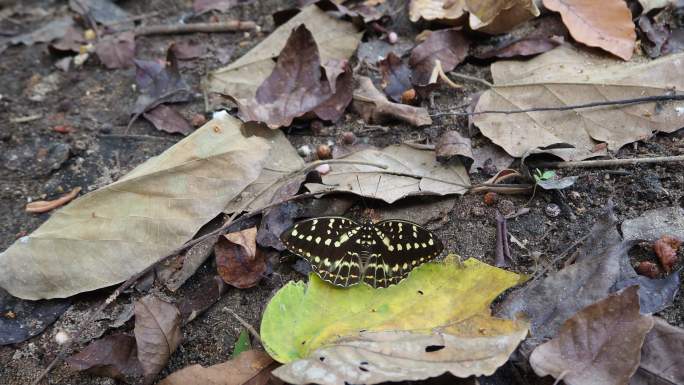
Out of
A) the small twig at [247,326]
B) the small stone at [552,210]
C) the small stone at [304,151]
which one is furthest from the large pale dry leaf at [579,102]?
the small twig at [247,326]

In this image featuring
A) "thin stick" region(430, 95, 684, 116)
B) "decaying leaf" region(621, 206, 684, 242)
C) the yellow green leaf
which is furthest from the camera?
"thin stick" region(430, 95, 684, 116)

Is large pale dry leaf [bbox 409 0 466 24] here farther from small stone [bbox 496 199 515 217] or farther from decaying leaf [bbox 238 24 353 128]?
small stone [bbox 496 199 515 217]

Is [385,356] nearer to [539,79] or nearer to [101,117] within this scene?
[539,79]

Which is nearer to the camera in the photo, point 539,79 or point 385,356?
point 385,356

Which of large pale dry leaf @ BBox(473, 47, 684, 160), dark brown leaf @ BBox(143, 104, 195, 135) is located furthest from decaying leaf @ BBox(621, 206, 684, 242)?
dark brown leaf @ BBox(143, 104, 195, 135)

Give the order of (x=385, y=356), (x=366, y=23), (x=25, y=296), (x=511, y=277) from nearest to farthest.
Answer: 1. (x=385, y=356)
2. (x=511, y=277)
3. (x=25, y=296)
4. (x=366, y=23)

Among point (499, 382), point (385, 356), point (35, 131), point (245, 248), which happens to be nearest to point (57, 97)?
point (35, 131)

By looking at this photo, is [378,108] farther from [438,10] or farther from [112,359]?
[112,359]
